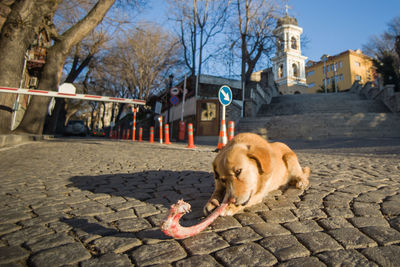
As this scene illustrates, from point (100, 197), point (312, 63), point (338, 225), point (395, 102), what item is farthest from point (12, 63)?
A: point (312, 63)

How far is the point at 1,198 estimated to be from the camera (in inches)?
96.0

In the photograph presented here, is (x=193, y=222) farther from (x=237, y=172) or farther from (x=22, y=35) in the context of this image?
(x=22, y=35)

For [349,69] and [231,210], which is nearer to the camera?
[231,210]

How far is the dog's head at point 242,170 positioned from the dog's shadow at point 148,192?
14.9 inches

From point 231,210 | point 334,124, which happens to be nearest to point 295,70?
point 334,124

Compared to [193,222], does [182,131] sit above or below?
above

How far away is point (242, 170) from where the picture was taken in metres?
1.70

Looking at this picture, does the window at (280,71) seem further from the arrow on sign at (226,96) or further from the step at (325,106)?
the arrow on sign at (226,96)

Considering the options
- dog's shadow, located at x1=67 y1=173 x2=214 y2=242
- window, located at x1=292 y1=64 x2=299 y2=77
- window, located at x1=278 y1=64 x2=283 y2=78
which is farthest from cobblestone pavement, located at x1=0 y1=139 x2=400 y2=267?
window, located at x1=292 y1=64 x2=299 y2=77

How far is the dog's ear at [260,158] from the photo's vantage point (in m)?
1.78

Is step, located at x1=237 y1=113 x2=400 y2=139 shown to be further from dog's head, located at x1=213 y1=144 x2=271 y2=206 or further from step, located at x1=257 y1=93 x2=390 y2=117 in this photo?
dog's head, located at x1=213 y1=144 x2=271 y2=206

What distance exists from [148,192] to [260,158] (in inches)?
57.6

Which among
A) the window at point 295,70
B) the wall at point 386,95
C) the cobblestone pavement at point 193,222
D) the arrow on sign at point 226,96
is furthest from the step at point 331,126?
the window at point 295,70

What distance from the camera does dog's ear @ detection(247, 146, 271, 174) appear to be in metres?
1.78
